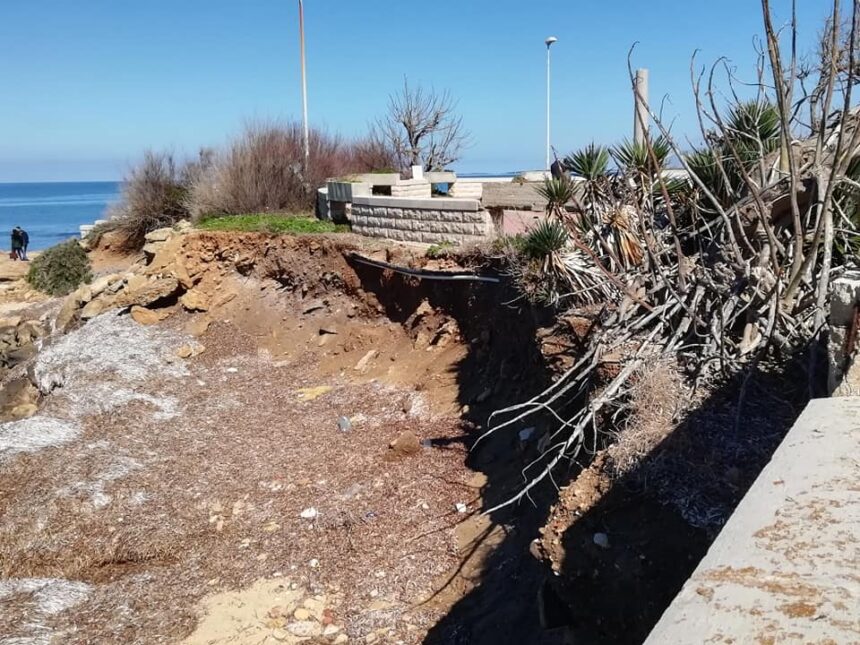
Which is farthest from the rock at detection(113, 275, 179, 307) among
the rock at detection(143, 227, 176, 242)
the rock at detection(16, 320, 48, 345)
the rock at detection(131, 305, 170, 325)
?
the rock at detection(16, 320, 48, 345)

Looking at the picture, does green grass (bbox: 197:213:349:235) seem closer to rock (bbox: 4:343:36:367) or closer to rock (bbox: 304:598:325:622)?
rock (bbox: 4:343:36:367)

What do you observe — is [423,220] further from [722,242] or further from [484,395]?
[722,242]

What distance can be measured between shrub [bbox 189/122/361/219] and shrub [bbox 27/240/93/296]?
3873 millimetres

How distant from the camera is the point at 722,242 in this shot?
6621mm

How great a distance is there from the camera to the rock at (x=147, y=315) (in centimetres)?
1526

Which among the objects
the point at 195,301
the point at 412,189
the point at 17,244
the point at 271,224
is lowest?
the point at 195,301

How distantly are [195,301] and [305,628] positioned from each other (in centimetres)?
1070

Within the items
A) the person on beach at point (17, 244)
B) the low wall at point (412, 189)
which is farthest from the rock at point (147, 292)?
the person on beach at point (17, 244)

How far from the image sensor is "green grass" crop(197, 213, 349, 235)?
1551 cm

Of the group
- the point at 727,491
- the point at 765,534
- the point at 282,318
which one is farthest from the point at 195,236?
the point at 765,534

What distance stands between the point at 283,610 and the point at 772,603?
570 cm

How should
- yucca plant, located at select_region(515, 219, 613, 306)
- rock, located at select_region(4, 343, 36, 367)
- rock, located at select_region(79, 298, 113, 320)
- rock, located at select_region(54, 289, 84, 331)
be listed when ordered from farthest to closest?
rock, located at select_region(54, 289, 84, 331) → rock, located at select_region(79, 298, 113, 320) → rock, located at select_region(4, 343, 36, 367) → yucca plant, located at select_region(515, 219, 613, 306)

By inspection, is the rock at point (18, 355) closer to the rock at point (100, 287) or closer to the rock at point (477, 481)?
the rock at point (100, 287)

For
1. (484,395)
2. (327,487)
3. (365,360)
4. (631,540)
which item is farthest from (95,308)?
(631,540)
